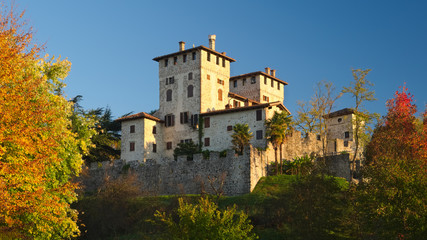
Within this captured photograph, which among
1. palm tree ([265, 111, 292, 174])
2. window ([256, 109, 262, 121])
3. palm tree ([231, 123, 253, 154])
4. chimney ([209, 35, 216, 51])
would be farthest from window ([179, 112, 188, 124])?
palm tree ([265, 111, 292, 174])

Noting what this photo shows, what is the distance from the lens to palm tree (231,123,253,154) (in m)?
54.6

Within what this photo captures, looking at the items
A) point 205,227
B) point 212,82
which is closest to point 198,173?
point 212,82

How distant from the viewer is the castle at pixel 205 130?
5000 cm

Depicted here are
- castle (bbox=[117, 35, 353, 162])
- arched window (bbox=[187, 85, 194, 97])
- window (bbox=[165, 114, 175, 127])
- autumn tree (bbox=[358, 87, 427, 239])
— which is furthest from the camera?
A: window (bbox=[165, 114, 175, 127])

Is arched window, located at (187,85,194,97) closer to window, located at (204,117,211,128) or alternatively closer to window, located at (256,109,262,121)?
window, located at (204,117,211,128)

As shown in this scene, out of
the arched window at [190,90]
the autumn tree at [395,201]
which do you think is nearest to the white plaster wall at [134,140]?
the arched window at [190,90]

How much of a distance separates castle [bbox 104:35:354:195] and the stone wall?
0.28ft

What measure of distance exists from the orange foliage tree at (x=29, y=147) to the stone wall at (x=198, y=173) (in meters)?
25.5

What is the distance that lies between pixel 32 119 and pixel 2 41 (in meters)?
3.07

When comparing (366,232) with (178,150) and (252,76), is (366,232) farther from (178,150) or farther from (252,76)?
(252,76)

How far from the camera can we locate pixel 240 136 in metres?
55.0

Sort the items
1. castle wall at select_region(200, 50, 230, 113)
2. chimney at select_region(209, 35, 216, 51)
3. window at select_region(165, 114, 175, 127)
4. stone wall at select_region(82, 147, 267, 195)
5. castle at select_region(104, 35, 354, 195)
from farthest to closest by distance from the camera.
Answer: chimney at select_region(209, 35, 216, 51) → window at select_region(165, 114, 175, 127) → castle wall at select_region(200, 50, 230, 113) → castle at select_region(104, 35, 354, 195) → stone wall at select_region(82, 147, 267, 195)

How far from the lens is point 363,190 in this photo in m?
31.9

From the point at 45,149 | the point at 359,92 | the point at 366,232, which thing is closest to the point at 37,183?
the point at 45,149
